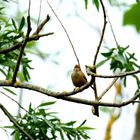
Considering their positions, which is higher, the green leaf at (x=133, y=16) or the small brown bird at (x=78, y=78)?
the green leaf at (x=133, y=16)

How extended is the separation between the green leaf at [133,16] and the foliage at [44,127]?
0.39 meters

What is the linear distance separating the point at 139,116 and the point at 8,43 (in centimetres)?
126

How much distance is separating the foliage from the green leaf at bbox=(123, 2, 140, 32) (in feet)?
1.28

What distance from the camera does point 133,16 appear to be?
1.44m

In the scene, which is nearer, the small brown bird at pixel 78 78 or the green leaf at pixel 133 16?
the small brown bird at pixel 78 78

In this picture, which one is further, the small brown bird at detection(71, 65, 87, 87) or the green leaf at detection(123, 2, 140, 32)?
the green leaf at detection(123, 2, 140, 32)

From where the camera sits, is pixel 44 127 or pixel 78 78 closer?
pixel 78 78

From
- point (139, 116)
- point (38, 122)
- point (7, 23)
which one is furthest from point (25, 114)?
point (139, 116)

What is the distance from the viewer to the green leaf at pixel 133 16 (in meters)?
1.42

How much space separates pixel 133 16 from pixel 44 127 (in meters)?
0.49

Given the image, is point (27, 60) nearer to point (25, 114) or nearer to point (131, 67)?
point (25, 114)

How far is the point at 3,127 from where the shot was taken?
167cm

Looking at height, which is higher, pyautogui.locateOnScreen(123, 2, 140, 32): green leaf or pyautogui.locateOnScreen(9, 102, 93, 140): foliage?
pyautogui.locateOnScreen(123, 2, 140, 32): green leaf

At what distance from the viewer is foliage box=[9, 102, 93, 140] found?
1.64m
